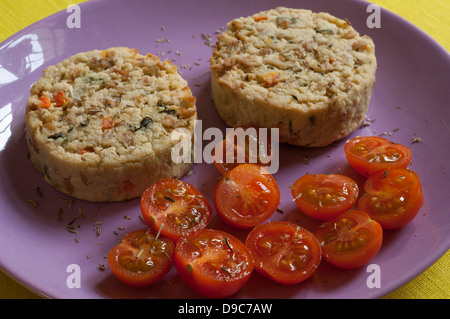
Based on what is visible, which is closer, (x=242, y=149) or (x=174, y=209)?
(x=174, y=209)

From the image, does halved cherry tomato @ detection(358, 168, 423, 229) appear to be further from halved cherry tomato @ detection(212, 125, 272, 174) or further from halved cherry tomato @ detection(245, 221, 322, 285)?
halved cherry tomato @ detection(212, 125, 272, 174)

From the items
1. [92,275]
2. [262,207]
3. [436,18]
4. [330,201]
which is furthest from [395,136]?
[92,275]

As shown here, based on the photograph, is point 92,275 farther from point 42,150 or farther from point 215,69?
point 215,69

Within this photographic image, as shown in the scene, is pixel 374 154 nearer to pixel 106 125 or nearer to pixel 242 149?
pixel 242 149

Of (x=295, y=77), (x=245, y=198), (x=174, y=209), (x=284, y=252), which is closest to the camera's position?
(x=284, y=252)

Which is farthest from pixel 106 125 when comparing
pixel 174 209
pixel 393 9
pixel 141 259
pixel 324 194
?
pixel 393 9
